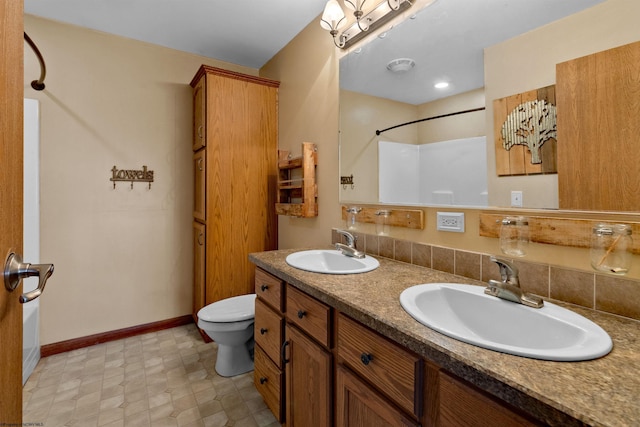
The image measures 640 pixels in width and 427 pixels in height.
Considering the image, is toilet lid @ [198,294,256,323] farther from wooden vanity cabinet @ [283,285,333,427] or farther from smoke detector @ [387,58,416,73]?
smoke detector @ [387,58,416,73]

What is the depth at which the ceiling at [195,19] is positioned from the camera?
204 centimetres

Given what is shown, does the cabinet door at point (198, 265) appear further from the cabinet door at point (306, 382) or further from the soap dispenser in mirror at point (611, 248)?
the soap dispenser in mirror at point (611, 248)

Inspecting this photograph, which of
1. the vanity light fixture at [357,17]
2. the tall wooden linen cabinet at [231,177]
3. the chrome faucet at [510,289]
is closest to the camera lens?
the chrome faucet at [510,289]

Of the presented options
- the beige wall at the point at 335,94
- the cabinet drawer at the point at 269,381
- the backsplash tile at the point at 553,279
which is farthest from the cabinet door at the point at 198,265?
the backsplash tile at the point at 553,279

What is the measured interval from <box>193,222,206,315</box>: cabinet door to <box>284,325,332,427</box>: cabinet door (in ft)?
4.30

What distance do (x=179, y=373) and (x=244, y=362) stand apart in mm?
427

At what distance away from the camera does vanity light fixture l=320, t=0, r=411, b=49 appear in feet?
4.98

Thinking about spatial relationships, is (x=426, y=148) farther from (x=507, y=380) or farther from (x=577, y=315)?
(x=507, y=380)

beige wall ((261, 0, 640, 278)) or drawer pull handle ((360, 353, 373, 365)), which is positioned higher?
Answer: beige wall ((261, 0, 640, 278))

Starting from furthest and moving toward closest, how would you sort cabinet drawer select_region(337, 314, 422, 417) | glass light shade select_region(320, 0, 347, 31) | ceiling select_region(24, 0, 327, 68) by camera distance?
ceiling select_region(24, 0, 327, 68) → glass light shade select_region(320, 0, 347, 31) → cabinet drawer select_region(337, 314, 422, 417)

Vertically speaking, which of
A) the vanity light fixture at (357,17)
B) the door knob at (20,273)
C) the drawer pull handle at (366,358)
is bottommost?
the drawer pull handle at (366,358)

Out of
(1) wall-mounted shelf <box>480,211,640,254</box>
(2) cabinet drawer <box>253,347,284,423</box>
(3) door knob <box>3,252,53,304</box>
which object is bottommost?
(2) cabinet drawer <box>253,347,284,423</box>

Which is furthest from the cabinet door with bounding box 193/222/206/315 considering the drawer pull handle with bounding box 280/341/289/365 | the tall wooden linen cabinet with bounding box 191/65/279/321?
the drawer pull handle with bounding box 280/341/289/365

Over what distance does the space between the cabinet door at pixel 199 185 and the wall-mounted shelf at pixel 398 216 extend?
50.9 inches
